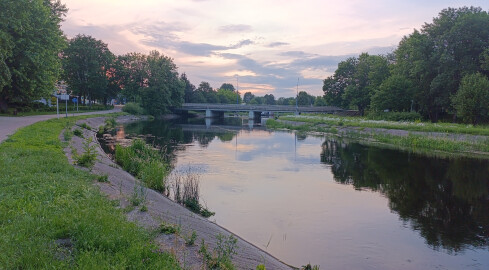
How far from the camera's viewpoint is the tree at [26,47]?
104ft

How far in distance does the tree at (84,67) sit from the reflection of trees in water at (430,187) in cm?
6300

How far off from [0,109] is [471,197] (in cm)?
4639

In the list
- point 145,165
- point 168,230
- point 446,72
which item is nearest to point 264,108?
point 446,72

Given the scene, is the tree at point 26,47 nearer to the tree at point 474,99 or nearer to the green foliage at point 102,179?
the green foliage at point 102,179

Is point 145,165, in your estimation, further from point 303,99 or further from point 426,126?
point 303,99

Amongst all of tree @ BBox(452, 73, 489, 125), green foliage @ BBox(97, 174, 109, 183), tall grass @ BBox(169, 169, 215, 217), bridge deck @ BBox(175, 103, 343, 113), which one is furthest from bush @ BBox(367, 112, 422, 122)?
green foliage @ BBox(97, 174, 109, 183)

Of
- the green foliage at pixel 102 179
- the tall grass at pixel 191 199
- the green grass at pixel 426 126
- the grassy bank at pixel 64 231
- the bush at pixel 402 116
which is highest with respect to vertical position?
the bush at pixel 402 116

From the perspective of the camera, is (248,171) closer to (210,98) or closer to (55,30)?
(55,30)

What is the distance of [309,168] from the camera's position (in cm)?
2464

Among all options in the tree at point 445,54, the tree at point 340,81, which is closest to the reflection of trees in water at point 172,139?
the tree at point 445,54

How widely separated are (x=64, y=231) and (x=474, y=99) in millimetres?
46396

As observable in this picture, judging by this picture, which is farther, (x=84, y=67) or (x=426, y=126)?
(x=84, y=67)

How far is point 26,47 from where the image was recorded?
35375 millimetres

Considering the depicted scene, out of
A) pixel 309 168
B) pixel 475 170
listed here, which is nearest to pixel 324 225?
pixel 309 168
